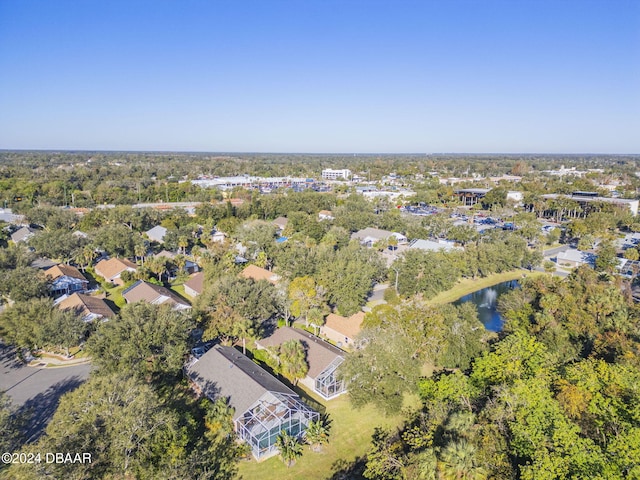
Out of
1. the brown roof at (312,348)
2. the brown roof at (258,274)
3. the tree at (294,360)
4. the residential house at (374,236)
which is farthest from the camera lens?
the residential house at (374,236)

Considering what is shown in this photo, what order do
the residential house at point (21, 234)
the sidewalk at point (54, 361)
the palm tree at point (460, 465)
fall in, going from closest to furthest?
the palm tree at point (460, 465) → the sidewalk at point (54, 361) → the residential house at point (21, 234)

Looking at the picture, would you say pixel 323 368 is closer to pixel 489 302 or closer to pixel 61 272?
pixel 489 302

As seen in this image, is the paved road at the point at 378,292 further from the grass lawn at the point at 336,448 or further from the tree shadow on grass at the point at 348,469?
the tree shadow on grass at the point at 348,469

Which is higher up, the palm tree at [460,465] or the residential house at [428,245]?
the palm tree at [460,465]

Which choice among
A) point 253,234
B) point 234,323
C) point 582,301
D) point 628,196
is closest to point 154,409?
point 234,323

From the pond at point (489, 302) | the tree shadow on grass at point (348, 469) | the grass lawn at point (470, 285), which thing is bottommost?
the pond at point (489, 302)

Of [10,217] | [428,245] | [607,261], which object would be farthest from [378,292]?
[10,217]

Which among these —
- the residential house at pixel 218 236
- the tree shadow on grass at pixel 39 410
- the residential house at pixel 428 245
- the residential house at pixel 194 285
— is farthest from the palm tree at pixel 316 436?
the residential house at pixel 218 236
